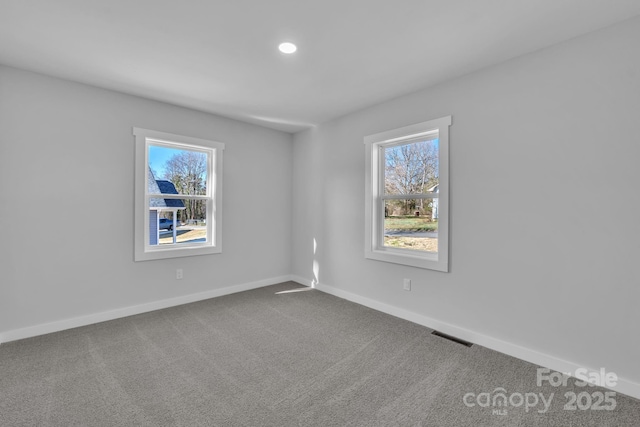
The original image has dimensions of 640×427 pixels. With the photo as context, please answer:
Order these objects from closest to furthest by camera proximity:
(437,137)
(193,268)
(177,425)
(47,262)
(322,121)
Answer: (177,425), (47,262), (437,137), (193,268), (322,121)

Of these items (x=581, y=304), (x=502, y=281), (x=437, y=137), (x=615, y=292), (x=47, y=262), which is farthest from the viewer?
(x=437, y=137)

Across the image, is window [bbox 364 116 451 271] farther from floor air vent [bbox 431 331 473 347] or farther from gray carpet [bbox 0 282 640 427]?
gray carpet [bbox 0 282 640 427]

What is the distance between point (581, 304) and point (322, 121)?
137 inches

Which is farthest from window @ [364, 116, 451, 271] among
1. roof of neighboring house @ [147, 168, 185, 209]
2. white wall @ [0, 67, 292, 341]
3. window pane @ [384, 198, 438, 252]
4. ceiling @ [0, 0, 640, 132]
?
roof of neighboring house @ [147, 168, 185, 209]

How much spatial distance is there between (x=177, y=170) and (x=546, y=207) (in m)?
4.00

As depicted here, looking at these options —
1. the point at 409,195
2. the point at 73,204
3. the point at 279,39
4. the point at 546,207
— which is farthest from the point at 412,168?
the point at 73,204

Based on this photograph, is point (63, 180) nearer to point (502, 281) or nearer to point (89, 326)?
point (89, 326)

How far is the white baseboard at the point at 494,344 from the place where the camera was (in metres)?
1.97

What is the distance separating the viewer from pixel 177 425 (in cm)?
164

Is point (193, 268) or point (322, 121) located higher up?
point (322, 121)

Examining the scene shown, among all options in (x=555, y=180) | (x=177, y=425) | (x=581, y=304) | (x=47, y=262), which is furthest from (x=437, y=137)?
(x=47, y=262)

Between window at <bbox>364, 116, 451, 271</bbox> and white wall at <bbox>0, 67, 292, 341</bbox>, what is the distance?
224cm

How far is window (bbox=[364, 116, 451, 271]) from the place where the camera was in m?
2.91

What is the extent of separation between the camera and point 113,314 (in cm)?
318
